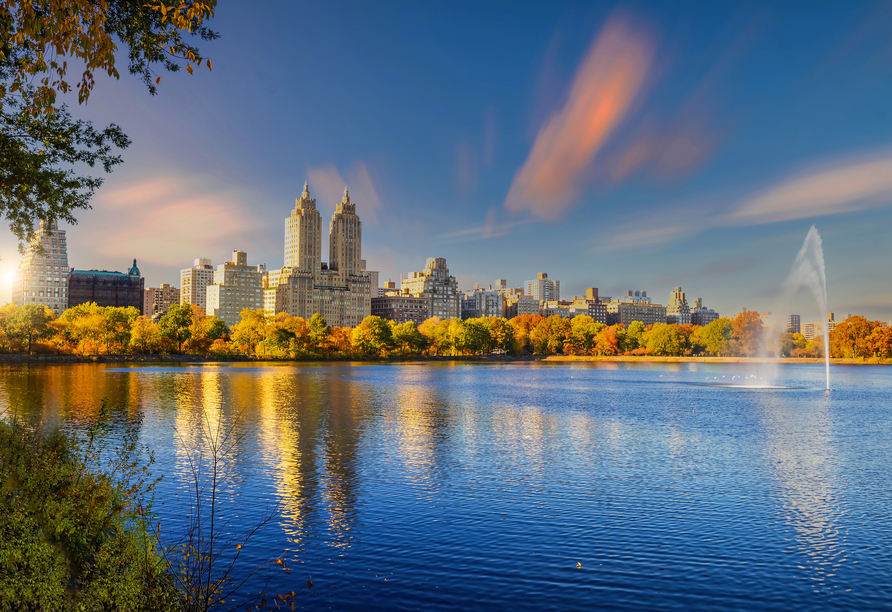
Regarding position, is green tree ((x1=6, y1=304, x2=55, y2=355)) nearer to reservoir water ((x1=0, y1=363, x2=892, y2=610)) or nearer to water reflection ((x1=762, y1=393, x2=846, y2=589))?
reservoir water ((x1=0, y1=363, x2=892, y2=610))

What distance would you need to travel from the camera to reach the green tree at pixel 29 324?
154750 millimetres

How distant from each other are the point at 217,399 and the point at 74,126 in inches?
1864

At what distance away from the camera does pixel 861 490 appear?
3038 cm

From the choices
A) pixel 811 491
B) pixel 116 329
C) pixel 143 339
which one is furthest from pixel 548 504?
pixel 143 339

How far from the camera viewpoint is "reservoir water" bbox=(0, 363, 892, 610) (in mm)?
18531

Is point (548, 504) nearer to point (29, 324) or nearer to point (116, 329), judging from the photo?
point (29, 324)

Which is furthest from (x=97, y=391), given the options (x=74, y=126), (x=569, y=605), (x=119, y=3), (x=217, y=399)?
(x=569, y=605)

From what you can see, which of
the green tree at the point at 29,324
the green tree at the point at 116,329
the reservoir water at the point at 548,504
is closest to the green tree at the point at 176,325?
the green tree at the point at 116,329

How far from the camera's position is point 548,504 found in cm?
2723

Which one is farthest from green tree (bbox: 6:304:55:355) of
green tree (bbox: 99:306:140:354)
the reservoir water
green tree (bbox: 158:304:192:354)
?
the reservoir water

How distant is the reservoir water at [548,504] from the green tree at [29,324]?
11600 cm

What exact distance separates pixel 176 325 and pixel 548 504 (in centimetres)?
17796

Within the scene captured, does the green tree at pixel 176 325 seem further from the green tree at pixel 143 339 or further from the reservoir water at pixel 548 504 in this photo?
the reservoir water at pixel 548 504

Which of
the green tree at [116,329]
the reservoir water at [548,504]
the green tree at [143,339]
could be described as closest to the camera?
the reservoir water at [548,504]
